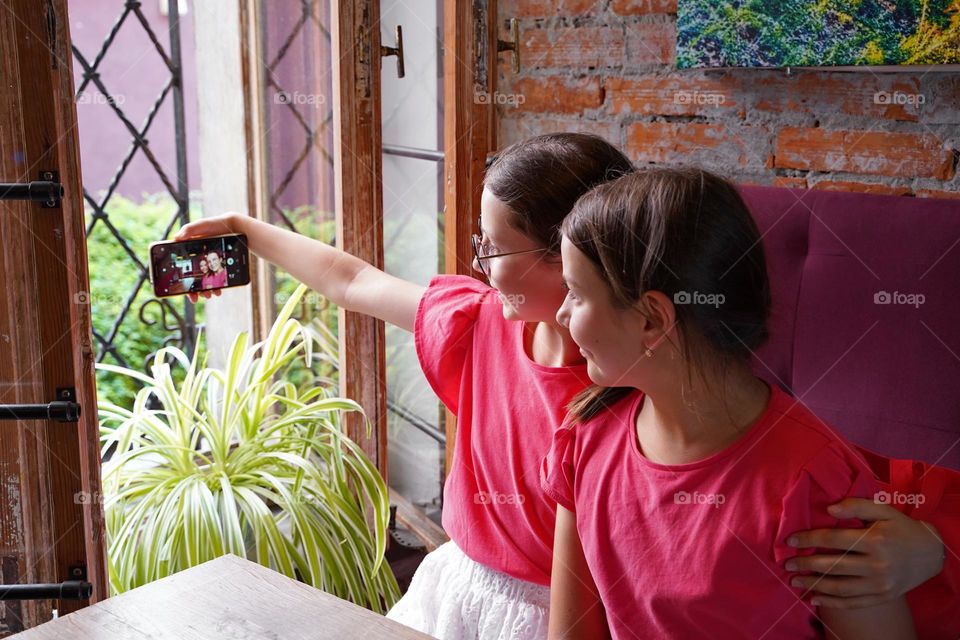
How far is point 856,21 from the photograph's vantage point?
1.56 metres

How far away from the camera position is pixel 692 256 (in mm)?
1062

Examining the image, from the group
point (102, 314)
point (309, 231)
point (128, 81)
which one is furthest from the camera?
point (128, 81)

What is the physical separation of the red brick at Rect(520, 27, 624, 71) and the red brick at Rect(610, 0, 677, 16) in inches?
1.6

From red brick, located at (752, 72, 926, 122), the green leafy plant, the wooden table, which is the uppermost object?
red brick, located at (752, 72, 926, 122)

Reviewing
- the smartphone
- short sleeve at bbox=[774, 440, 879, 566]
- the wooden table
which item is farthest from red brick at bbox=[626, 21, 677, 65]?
the wooden table

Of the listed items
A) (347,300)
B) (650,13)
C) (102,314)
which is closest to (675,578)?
(347,300)

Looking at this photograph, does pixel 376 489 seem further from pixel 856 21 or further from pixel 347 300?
pixel 856 21

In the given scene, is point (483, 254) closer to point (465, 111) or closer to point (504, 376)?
point (504, 376)

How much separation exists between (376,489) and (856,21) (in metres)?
1.35

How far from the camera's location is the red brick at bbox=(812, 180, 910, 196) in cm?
164

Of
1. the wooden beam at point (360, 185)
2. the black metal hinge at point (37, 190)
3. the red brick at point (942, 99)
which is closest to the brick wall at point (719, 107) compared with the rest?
the red brick at point (942, 99)

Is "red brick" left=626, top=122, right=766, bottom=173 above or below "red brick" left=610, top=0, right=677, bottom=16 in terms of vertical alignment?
below

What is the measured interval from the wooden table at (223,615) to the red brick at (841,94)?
119 cm

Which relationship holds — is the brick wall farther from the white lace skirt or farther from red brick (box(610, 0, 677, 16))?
the white lace skirt
